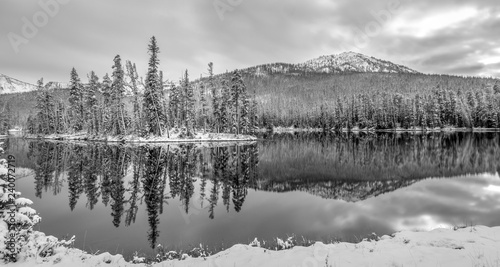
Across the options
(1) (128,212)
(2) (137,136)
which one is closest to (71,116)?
(2) (137,136)

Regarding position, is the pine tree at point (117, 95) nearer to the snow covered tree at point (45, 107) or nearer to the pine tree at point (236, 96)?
the pine tree at point (236, 96)

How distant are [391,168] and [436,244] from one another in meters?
22.4

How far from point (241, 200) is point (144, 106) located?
162 ft

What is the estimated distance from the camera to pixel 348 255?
766 cm

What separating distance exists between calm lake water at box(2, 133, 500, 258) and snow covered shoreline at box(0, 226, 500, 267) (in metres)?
2.02

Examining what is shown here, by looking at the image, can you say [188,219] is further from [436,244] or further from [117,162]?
[117,162]

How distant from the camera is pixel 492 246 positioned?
7719 mm

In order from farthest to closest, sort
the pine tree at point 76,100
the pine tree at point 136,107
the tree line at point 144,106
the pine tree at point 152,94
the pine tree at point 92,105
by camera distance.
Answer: the pine tree at point 76,100
the pine tree at point 92,105
the pine tree at point 136,107
the tree line at point 144,106
the pine tree at point 152,94

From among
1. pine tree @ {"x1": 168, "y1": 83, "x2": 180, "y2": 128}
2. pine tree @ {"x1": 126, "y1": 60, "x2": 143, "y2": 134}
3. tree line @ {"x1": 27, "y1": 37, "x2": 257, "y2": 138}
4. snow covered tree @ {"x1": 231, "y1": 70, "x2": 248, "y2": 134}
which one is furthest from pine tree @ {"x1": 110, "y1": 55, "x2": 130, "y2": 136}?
snow covered tree @ {"x1": 231, "y1": 70, "x2": 248, "y2": 134}

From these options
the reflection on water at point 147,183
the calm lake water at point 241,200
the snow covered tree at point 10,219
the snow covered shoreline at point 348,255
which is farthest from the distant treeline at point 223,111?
the snow covered shoreline at point 348,255

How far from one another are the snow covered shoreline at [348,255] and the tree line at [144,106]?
52.3 metres

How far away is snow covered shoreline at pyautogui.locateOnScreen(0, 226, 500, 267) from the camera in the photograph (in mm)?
6992

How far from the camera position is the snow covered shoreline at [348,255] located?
22.9 feet

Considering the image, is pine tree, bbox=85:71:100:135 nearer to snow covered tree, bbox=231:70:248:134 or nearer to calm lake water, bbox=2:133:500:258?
snow covered tree, bbox=231:70:248:134
